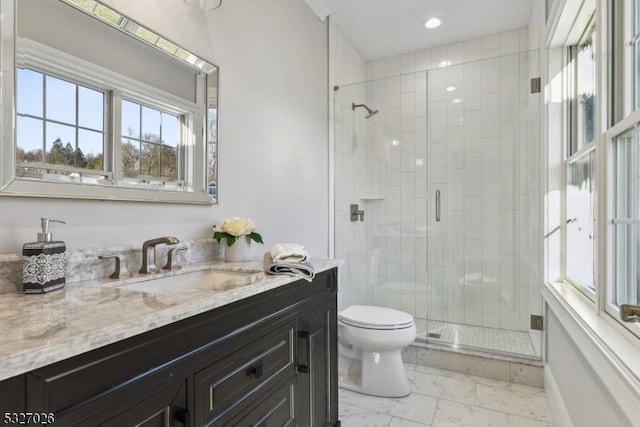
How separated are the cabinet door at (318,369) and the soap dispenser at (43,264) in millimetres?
837

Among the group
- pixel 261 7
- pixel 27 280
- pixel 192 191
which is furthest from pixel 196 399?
pixel 261 7

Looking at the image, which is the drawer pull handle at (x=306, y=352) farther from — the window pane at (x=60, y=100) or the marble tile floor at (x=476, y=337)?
the marble tile floor at (x=476, y=337)

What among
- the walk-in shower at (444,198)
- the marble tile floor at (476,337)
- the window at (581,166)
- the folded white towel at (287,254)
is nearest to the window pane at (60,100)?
the folded white towel at (287,254)

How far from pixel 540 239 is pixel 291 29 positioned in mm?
2153

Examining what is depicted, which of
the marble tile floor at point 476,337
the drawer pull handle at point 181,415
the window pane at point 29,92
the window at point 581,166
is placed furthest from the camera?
the marble tile floor at point 476,337

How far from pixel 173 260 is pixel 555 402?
6.79 ft

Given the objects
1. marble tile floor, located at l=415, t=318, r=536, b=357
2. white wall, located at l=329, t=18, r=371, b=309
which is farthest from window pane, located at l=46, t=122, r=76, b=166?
marble tile floor, located at l=415, t=318, r=536, b=357

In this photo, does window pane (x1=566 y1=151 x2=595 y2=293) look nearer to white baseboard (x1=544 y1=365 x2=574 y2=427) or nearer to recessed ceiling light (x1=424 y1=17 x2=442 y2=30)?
white baseboard (x1=544 y1=365 x2=574 y2=427)

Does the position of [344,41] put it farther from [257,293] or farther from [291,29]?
[257,293]

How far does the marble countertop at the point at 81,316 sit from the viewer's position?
572mm

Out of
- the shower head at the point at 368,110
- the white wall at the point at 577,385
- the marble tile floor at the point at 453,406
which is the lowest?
the marble tile floor at the point at 453,406

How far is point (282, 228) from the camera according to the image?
2.19 metres

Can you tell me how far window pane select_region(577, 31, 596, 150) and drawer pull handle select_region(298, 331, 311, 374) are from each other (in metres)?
1.68

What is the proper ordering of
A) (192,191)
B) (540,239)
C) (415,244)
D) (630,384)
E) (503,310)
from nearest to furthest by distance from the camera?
(630,384) < (192,191) < (540,239) < (503,310) < (415,244)
